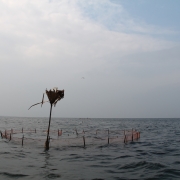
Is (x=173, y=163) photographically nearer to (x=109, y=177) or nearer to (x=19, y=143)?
(x=109, y=177)

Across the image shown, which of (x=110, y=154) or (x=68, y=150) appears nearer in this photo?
(x=110, y=154)

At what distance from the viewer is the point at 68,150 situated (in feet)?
82.7

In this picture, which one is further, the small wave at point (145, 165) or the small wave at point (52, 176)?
the small wave at point (145, 165)

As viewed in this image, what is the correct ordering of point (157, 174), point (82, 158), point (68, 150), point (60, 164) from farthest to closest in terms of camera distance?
point (68, 150), point (82, 158), point (60, 164), point (157, 174)

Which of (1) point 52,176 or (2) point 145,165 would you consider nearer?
(1) point 52,176

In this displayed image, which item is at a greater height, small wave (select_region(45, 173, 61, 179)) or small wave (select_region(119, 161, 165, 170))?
small wave (select_region(119, 161, 165, 170))

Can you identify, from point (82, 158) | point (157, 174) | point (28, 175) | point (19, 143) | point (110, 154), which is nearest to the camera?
point (28, 175)

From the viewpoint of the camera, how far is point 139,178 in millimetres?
14703

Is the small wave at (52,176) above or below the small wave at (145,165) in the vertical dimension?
below

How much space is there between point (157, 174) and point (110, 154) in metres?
7.87

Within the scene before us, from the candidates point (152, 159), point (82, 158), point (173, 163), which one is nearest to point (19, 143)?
point (82, 158)

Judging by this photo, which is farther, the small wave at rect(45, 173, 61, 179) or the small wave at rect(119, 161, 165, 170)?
the small wave at rect(119, 161, 165, 170)

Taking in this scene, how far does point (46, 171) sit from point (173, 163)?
34.6 feet

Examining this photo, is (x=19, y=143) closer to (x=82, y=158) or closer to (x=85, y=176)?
(x=82, y=158)
